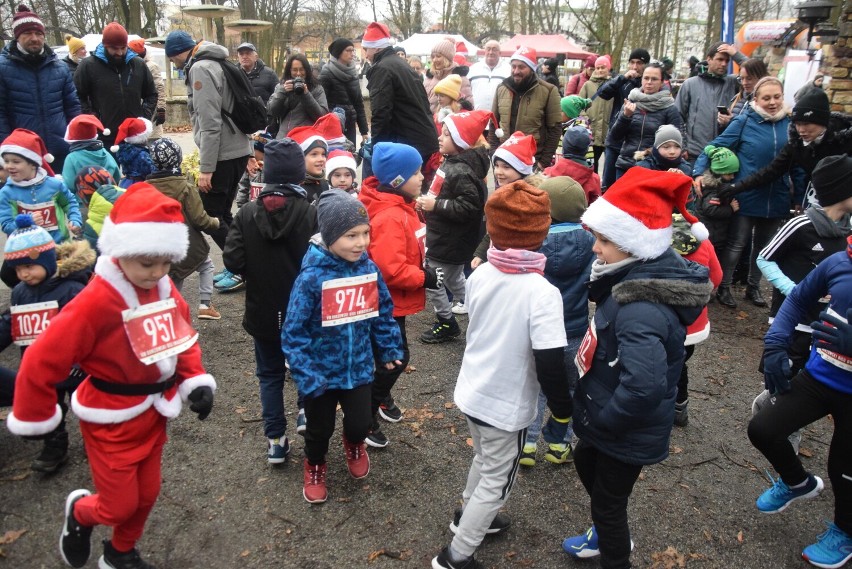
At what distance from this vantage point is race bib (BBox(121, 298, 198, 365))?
258cm

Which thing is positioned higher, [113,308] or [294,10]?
→ [294,10]

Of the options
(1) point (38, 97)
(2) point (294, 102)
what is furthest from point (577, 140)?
(1) point (38, 97)

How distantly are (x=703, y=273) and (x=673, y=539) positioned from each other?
1526 mm

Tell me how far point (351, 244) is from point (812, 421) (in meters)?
2.40

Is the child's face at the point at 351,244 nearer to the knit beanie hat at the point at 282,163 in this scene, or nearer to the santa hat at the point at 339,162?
the knit beanie hat at the point at 282,163

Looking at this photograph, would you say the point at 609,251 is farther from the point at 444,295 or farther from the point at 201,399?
the point at 444,295

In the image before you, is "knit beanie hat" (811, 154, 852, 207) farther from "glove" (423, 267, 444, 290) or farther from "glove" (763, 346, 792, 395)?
"glove" (423, 267, 444, 290)

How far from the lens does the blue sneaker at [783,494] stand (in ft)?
10.7

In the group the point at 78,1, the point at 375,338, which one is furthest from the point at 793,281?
the point at 78,1

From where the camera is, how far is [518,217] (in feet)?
8.96

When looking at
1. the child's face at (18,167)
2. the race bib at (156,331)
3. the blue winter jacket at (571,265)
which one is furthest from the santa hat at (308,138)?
the race bib at (156,331)

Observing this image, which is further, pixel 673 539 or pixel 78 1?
pixel 78 1

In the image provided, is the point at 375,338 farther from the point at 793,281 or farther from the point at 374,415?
the point at 793,281

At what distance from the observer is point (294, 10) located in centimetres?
4075
